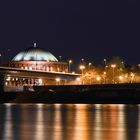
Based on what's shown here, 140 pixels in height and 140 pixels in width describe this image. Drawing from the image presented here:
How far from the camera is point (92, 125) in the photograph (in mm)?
61562

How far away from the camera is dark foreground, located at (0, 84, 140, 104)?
150375 mm

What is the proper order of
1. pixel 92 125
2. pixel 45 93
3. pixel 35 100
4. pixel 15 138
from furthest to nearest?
pixel 45 93 < pixel 35 100 < pixel 92 125 < pixel 15 138

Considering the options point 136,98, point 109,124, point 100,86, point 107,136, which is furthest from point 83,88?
point 107,136

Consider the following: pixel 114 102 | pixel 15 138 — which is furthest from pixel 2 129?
pixel 114 102

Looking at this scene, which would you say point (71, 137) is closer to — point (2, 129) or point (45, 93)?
point (2, 129)

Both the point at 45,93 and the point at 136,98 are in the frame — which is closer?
the point at 136,98

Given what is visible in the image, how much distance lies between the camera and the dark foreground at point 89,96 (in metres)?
150

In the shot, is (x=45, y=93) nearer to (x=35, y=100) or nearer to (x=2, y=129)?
(x=35, y=100)

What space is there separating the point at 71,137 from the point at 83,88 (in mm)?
118445

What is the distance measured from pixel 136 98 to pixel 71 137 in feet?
332

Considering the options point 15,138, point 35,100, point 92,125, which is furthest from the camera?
point 35,100

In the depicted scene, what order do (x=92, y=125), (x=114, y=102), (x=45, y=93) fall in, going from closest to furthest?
(x=92, y=125), (x=114, y=102), (x=45, y=93)

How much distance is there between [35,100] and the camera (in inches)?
6063

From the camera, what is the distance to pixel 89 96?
15675 cm
